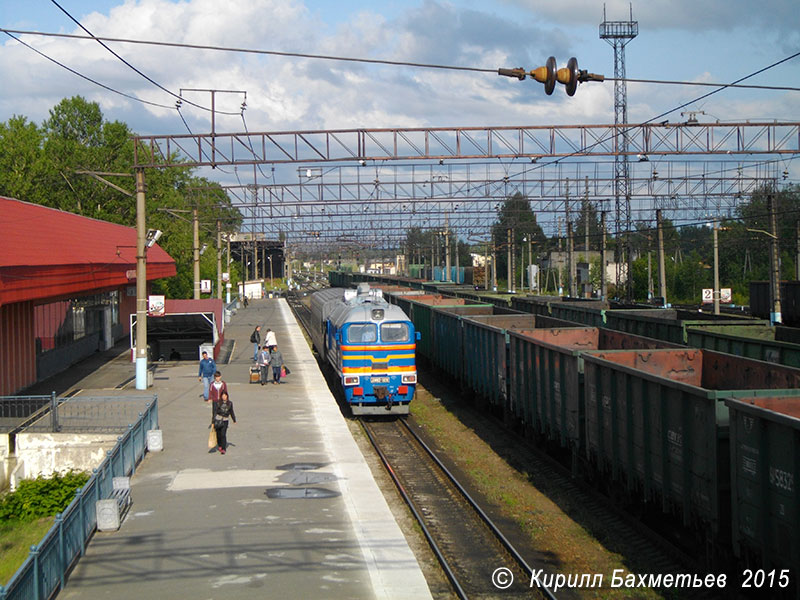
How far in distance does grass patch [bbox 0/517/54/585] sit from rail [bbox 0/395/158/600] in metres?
2.49

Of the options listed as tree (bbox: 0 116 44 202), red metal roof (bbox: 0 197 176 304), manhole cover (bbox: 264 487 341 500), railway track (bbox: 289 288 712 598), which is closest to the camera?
railway track (bbox: 289 288 712 598)

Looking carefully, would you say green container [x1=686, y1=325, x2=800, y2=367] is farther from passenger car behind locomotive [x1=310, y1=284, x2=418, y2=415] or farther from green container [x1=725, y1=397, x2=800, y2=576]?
green container [x1=725, y1=397, x2=800, y2=576]

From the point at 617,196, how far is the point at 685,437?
114ft

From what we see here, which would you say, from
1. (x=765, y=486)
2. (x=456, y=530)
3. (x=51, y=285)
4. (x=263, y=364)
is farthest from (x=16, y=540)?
(x=765, y=486)

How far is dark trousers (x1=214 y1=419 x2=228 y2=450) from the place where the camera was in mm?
15586

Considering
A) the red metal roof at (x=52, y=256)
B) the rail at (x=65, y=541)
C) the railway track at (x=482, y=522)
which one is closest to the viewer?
the rail at (x=65, y=541)

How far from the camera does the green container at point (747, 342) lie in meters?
15.6

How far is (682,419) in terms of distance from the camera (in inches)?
375

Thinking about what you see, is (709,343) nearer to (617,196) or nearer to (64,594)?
(64,594)

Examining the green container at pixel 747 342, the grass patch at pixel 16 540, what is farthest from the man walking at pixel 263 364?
the green container at pixel 747 342

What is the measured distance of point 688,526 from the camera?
9508 mm

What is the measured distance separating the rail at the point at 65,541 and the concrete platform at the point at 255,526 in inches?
8.2

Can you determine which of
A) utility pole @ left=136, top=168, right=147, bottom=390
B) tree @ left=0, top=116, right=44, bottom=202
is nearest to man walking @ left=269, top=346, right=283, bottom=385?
utility pole @ left=136, top=168, right=147, bottom=390

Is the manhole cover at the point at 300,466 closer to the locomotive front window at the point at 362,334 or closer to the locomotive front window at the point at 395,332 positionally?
the locomotive front window at the point at 362,334
